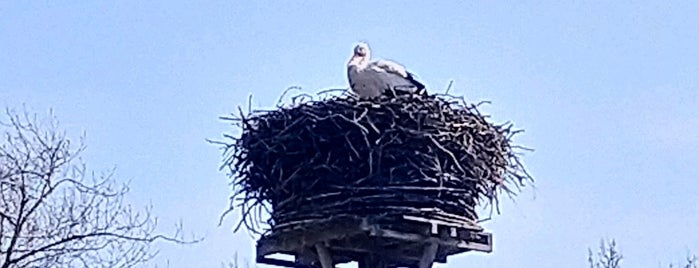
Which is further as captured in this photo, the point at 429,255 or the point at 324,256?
the point at 324,256

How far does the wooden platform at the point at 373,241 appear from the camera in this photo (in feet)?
33.4

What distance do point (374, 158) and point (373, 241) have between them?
704mm

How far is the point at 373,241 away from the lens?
10609 millimetres

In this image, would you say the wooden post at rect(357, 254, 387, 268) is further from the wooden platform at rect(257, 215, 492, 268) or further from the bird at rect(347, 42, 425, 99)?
the bird at rect(347, 42, 425, 99)

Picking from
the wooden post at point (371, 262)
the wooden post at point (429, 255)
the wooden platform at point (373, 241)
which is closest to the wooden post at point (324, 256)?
the wooden platform at point (373, 241)

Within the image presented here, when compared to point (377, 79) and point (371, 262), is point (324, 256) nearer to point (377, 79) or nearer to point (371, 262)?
point (371, 262)

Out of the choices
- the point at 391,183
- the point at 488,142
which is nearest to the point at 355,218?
the point at 391,183

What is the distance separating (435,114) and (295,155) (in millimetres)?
928

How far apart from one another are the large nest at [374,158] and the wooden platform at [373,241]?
0.21 feet

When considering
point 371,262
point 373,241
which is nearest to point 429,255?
point 373,241

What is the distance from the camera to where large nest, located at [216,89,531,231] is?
10.2 metres

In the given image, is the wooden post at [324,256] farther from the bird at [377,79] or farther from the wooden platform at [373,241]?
the bird at [377,79]

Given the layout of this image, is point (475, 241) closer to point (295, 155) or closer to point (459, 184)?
point (459, 184)

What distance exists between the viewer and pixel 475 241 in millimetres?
10602
